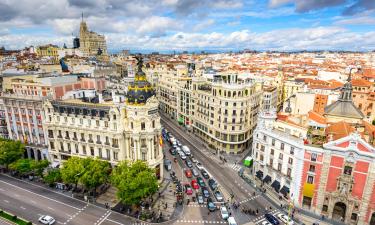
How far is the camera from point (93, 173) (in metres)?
71.9

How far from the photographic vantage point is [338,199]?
218ft

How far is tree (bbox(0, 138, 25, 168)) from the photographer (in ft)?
283

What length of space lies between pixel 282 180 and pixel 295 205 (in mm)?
7690

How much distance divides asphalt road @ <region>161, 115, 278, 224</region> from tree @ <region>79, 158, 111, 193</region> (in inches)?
1529

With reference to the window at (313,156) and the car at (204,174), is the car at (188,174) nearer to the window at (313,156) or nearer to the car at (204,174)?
the car at (204,174)

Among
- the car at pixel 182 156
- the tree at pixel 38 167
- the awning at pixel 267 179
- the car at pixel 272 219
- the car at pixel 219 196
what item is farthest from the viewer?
the car at pixel 182 156

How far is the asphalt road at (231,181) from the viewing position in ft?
234

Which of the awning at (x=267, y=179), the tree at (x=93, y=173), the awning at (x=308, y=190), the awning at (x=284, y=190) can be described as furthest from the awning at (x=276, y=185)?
the tree at (x=93, y=173)

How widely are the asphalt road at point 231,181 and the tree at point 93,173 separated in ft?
127

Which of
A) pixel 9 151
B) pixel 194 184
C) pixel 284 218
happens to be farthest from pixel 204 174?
pixel 9 151

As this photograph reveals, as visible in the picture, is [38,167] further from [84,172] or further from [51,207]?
[84,172]

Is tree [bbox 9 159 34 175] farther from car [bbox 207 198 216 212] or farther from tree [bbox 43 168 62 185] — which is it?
car [bbox 207 198 216 212]

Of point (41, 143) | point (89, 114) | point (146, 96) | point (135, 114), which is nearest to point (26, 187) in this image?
point (41, 143)

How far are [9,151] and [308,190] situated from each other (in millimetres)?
97971
